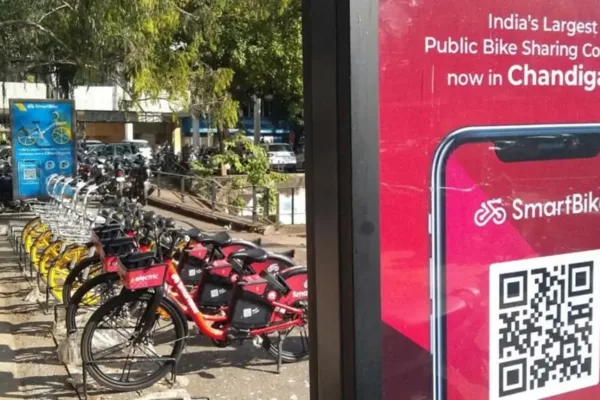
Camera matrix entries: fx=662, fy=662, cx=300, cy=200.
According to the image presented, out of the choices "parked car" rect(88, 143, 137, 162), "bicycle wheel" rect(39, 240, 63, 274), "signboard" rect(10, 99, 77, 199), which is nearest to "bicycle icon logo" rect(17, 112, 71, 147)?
"signboard" rect(10, 99, 77, 199)

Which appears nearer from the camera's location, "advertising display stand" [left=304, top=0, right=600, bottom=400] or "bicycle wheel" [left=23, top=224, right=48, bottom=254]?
"advertising display stand" [left=304, top=0, right=600, bottom=400]

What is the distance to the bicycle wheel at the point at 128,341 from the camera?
4.17 meters

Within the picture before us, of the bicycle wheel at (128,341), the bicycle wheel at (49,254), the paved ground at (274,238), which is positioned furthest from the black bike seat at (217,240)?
the paved ground at (274,238)

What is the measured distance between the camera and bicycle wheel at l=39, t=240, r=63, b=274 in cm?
647

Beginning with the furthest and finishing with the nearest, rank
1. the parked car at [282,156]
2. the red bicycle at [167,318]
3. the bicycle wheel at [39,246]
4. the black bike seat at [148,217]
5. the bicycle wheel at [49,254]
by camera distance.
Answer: the parked car at [282,156], the bicycle wheel at [39,246], the bicycle wheel at [49,254], the black bike seat at [148,217], the red bicycle at [167,318]

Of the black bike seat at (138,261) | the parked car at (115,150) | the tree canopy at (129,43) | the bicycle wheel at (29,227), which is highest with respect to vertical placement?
the tree canopy at (129,43)

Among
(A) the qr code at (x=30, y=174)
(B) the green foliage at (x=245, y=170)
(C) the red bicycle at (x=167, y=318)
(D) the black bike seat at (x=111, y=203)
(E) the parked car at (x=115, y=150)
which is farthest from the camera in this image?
(E) the parked car at (x=115, y=150)

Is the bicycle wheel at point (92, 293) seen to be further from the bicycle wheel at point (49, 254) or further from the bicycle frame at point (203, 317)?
the bicycle wheel at point (49, 254)

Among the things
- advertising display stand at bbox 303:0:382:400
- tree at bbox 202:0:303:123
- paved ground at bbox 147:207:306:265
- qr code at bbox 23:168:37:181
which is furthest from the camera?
tree at bbox 202:0:303:123

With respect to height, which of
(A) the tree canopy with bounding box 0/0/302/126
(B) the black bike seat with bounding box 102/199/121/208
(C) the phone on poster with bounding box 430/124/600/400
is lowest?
(B) the black bike seat with bounding box 102/199/121/208

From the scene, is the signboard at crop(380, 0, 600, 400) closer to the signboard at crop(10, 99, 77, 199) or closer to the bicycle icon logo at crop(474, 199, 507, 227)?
the bicycle icon logo at crop(474, 199, 507, 227)

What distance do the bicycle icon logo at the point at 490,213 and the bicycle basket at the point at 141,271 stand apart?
298cm

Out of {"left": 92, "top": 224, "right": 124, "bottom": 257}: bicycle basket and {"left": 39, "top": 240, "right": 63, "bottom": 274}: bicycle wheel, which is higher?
{"left": 92, "top": 224, "right": 124, "bottom": 257}: bicycle basket

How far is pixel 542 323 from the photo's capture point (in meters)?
1.61
